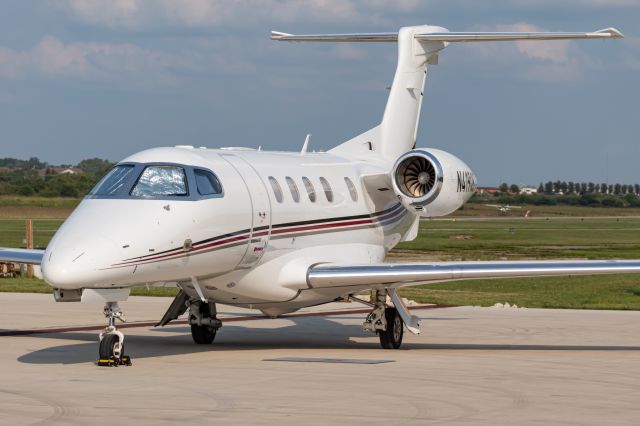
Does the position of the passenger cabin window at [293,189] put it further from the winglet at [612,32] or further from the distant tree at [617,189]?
the distant tree at [617,189]

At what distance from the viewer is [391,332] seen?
2095 cm

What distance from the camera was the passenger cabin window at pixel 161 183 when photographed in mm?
17812

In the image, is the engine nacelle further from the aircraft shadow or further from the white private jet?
the aircraft shadow

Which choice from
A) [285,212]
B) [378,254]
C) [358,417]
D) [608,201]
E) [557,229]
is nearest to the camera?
[358,417]

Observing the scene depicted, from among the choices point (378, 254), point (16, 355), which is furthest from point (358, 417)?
point (378, 254)

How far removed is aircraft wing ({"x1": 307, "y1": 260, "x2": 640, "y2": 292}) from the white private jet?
23 millimetres

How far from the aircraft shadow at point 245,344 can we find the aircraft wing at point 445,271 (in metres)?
1.20

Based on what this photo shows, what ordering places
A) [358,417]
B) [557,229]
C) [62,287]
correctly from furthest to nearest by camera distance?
[557,229]
[62,287]
[358,417]

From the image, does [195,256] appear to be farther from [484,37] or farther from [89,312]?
[89,312]

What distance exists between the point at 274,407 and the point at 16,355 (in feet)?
22.3

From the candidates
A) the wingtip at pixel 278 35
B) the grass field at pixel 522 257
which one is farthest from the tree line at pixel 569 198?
the wingtip at pixel 278 35

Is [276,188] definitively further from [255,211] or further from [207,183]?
[207,183]

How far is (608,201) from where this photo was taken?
543 feet

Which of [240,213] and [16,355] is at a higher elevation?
[240,213]
